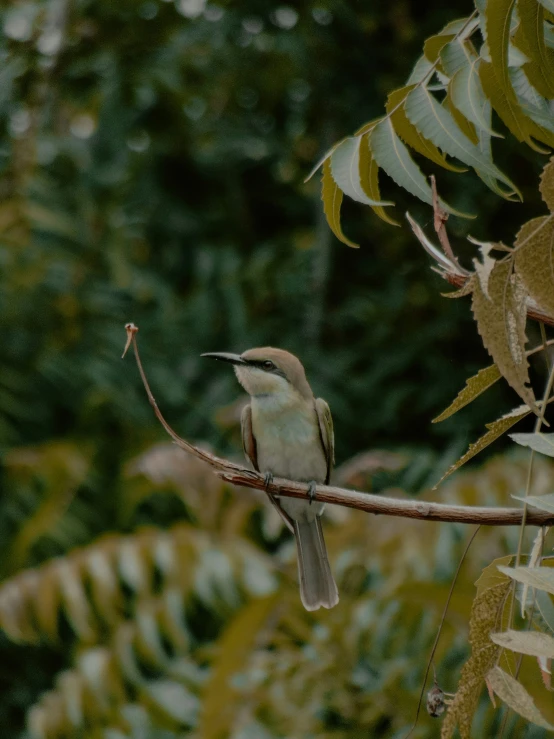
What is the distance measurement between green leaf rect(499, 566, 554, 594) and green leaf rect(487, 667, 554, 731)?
0.43 feet

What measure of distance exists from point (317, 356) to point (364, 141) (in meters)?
4.41

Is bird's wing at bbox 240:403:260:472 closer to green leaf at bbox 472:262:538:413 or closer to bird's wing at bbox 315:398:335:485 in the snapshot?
bird's wing at bbox 315:398:335:485

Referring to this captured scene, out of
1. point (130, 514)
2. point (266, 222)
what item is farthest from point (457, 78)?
point (266, 222)

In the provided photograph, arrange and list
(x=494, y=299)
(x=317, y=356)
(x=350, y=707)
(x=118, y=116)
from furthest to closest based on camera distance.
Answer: (x=118, y=116) < (x=317, y=356) < (x=350, y=707) < (x=494, y=299)

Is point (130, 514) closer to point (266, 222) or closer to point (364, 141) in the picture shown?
point (266, 222)

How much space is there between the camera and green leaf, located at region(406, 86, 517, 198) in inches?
59.0

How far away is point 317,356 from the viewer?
241 inches

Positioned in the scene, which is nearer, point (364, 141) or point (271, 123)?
point (364, 141)

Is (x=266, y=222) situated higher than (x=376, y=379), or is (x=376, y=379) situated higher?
(x=266, y=222)

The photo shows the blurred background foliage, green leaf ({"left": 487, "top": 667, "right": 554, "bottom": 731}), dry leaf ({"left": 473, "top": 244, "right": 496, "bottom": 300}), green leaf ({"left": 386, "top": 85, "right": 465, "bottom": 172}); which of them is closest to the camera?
green leaf ({"left": 487, "top": 667, "right": 554, "bottom": 731})

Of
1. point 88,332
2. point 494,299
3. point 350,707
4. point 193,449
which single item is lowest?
point 350,707

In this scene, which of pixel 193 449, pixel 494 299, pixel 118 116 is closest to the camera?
pixel 494 299

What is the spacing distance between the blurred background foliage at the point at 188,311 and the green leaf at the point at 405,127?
7.23ft

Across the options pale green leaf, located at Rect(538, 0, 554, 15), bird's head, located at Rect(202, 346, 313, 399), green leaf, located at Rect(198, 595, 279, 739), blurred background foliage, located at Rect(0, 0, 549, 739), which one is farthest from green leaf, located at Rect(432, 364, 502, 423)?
blurred background foliage, located at Rect(0, 0, 549, 739)
